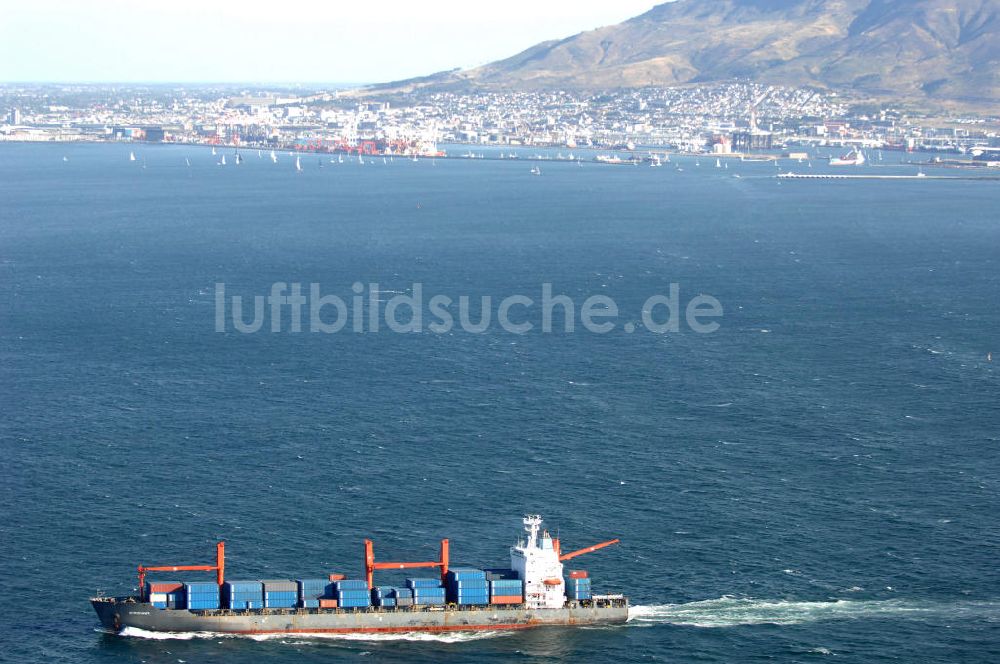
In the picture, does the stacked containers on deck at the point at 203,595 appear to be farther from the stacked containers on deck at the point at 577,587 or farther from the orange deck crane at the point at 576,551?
the stacked containers on deck at the point at 577,587

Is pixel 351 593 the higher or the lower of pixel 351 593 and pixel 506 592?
the higher

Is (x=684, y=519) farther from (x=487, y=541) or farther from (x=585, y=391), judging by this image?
(x=585, y=391)

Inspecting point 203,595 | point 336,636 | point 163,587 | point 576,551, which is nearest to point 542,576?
point 576,551

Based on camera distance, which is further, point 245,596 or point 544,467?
point 544,467

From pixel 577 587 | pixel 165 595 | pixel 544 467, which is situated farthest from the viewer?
pixel 544 467

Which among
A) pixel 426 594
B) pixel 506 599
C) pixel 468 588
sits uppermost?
pixel 468 588

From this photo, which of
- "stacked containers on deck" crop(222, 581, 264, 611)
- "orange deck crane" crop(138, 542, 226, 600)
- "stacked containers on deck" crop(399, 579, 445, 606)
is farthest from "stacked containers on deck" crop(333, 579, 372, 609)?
"orange deck crane" crop(138, 542, 226, 600)

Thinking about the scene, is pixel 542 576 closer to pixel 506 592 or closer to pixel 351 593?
pixel 506 592

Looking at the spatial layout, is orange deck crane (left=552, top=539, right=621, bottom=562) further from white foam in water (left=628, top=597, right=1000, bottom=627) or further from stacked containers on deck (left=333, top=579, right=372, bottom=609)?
stacked containers on deck (left=333, top=579, right=372, bottom=609)

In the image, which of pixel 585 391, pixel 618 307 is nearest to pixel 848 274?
pixel 618 307
